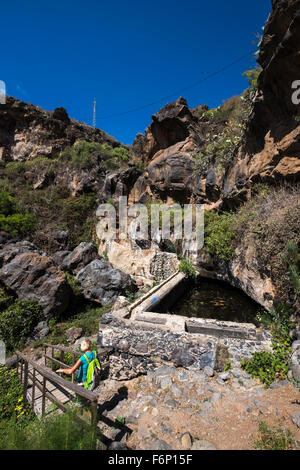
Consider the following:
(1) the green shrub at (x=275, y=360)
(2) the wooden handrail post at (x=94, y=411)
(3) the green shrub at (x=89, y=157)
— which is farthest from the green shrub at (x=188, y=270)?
(3) the green shrub at (x=89, y=157)

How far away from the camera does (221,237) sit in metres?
7.85

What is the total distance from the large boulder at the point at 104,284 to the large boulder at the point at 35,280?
1.21 m

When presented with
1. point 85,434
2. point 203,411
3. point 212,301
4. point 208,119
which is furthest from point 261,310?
point 208,119

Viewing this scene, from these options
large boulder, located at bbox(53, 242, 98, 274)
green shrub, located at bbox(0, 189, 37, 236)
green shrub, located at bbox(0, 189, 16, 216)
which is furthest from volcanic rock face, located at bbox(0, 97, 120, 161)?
large boulder, located at bbox(53, 242, 98, 274)

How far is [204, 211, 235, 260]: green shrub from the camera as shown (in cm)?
761

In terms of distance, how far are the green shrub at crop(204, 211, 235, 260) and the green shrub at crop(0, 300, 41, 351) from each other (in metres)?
7.19

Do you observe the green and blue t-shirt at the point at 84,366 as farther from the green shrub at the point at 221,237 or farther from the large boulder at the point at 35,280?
the green shrub at the point at 221,237

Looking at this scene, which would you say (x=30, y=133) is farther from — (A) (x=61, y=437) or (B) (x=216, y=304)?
(A) (x=61, y=437)

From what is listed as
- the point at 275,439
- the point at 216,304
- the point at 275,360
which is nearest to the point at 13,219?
the point at 216,304

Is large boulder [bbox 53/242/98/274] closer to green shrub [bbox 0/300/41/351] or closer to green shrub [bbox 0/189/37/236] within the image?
green shrub [bbox 0/189/37/236]

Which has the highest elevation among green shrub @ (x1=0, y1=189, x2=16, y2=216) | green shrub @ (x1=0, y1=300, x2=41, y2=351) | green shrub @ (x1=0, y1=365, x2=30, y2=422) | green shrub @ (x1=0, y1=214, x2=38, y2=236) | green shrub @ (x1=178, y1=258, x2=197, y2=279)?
green shrub @ (x1=0, y1=189, x2=16, y2=216)

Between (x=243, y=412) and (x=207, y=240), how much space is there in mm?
6332

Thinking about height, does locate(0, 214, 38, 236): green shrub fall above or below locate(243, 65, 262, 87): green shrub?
below

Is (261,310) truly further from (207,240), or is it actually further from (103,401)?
(103,401)
